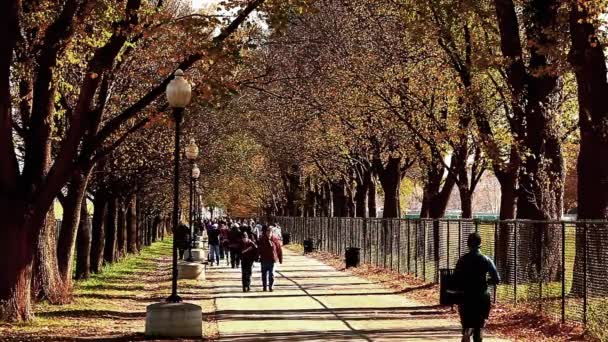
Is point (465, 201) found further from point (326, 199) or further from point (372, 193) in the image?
point (326, 199)

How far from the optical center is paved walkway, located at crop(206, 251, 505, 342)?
17516 millimetres

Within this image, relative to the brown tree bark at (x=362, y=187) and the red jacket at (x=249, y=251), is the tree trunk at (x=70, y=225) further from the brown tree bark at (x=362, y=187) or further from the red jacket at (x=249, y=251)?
the brown tree bark at (x=362, y=187)

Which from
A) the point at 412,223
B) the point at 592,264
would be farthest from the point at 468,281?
the point at 412,223

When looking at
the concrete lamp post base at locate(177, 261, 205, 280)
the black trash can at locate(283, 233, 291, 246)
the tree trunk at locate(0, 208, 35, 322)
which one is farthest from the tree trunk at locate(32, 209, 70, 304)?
the black trash can at locate(283, 233, 291, 246)

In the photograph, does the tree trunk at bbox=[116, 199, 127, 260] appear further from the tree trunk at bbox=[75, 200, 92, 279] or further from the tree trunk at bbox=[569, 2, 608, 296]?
the tree trunk at bbox=[569, 2, 608, 296]

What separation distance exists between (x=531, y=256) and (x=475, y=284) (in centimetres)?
766

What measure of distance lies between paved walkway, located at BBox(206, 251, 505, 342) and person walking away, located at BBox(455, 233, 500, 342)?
3.51 metres

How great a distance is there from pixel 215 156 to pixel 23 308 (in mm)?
38411

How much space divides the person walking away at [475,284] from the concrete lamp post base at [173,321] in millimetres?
5278

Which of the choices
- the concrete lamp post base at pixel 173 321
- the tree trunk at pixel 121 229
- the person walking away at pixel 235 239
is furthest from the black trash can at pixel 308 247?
the concrete lamp post base at pixel 173 321

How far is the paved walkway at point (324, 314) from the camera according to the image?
17516 millimetres

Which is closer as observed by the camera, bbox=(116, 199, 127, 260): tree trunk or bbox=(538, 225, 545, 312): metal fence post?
bbox=(538, 225, 545, 312): metal fence post

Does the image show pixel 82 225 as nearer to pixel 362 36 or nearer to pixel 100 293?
pixel 100 293

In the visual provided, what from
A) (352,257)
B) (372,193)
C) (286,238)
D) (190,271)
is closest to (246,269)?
(190,271)
